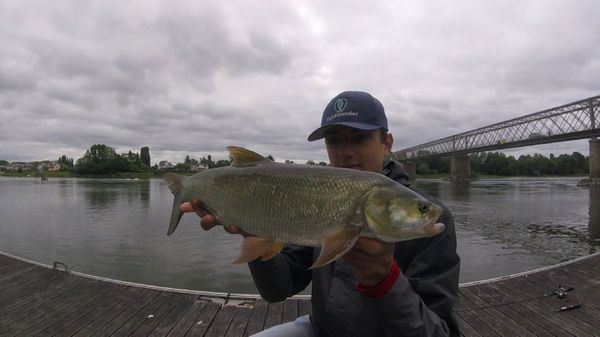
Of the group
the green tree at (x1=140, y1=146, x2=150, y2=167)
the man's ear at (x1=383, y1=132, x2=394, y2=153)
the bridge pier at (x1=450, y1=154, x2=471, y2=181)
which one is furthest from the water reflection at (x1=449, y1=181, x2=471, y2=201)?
the green tree at (x1=140, y1=146, x2=150, y2=167)

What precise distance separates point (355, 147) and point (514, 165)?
15595cm

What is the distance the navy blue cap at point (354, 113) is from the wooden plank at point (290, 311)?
11.9 ft

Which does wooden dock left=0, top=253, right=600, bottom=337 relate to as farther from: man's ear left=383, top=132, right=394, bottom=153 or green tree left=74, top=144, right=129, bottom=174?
green tree left=74, top=144, right=129, bottom=174

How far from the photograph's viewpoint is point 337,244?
1977 mm

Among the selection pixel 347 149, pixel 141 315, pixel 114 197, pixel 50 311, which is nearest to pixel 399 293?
pixel 347 149

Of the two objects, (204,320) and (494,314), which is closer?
(204,320)

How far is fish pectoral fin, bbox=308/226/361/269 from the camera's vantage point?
6.20 ft

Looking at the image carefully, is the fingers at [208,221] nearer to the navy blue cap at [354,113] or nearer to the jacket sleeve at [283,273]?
the jacket sleeve at [283,273]

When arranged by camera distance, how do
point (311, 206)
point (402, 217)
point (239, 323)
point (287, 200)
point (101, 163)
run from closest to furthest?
point (402, 217), point (311, 206), point (287, 200), point (239, 323), point (101, 163)

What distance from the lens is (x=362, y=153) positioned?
2.97 meters

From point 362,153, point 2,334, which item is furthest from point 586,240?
point 2,334

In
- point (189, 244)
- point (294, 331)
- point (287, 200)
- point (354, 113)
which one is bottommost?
point (189, 244)

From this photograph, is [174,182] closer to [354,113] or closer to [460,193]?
[354,113]

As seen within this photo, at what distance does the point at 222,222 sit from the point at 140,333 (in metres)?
3.55
